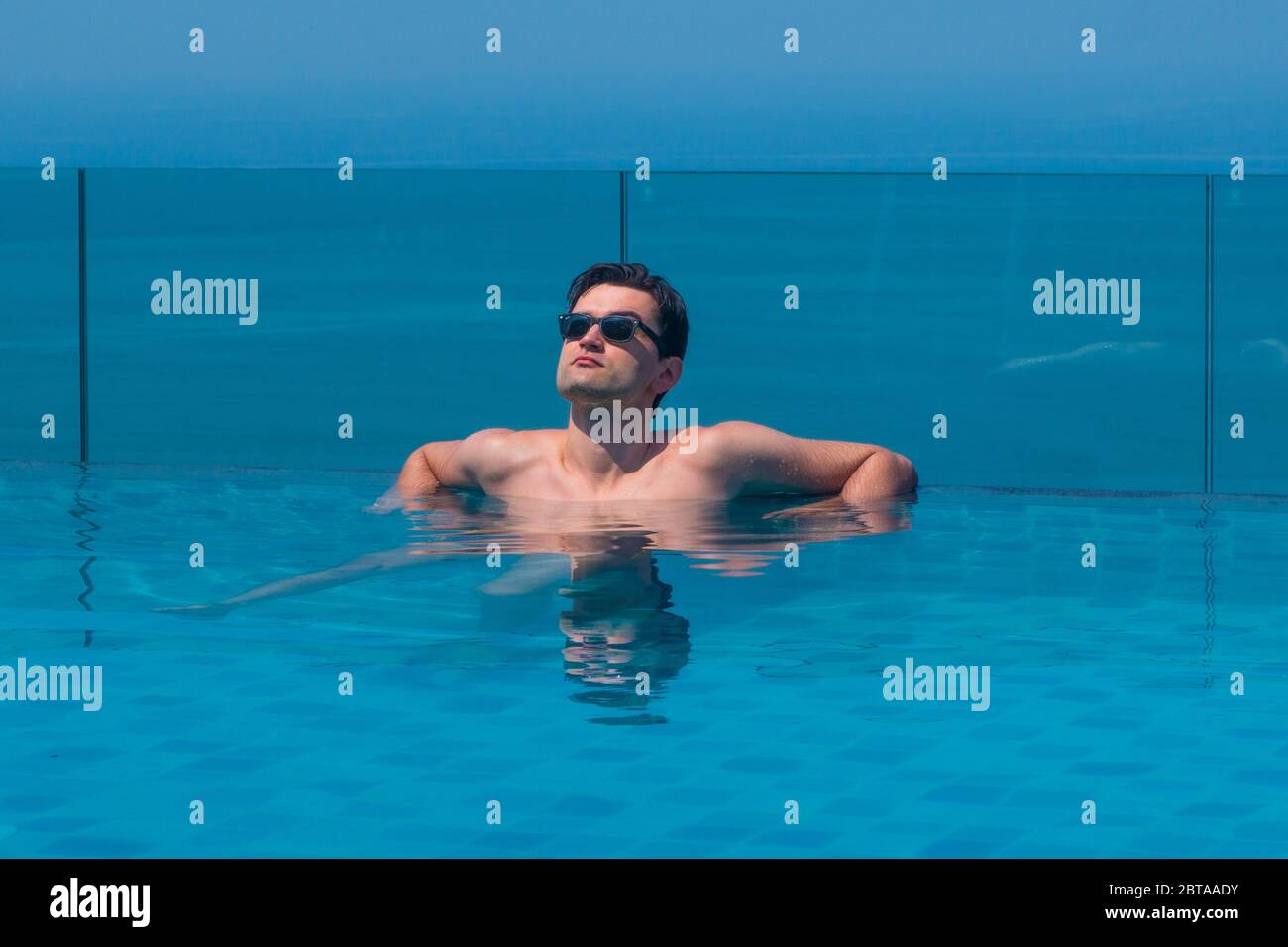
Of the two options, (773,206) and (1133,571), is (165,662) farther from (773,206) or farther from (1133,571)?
(773,206)

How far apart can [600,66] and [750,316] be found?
14.5ft

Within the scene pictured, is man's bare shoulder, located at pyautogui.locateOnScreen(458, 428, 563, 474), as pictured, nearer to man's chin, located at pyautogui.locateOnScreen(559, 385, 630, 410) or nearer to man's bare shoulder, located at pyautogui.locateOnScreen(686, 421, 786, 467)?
man's chin, located at pyautogui.locateOnScreen(559, 385, 630, 410)

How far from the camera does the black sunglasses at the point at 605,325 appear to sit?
7621 mm

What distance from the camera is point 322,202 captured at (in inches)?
428

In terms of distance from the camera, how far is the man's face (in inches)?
301

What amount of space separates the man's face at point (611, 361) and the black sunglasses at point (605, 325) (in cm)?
2

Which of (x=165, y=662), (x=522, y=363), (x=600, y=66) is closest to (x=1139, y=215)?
(x=522, y=363)

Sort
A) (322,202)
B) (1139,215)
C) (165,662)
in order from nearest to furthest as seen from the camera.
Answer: (165,662) → (1139,215) → (322,202)
